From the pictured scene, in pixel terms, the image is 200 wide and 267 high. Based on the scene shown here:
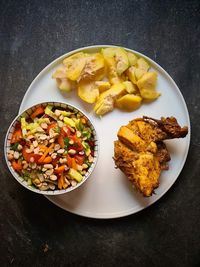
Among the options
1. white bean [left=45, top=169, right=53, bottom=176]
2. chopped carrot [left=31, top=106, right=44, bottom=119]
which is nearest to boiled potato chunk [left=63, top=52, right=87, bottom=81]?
chopped carrot [left=31, top=106, right=44, bottom=119]

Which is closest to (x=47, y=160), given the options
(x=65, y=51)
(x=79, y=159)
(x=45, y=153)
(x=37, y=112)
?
(x=45, y=153)

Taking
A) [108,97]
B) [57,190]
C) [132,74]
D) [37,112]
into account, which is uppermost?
[132,74]

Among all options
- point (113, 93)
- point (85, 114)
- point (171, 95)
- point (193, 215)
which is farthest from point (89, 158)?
point (193, 215)

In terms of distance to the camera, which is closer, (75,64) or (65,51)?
(75,64)

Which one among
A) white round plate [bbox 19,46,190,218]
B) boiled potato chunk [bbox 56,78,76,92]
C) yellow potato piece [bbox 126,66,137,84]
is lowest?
white round plate [bbox 19,46,190,218]

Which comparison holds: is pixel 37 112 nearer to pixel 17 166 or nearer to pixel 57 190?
pixel 17 166

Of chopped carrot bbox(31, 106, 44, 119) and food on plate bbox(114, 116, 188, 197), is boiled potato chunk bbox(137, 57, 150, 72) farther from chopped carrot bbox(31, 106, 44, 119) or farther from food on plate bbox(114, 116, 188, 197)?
chopped carrot bbox(31, 106, 44, 119)

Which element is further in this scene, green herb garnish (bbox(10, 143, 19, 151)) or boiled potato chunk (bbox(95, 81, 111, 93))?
boiled potato chunk (bbox(95, 81, 111, 93))

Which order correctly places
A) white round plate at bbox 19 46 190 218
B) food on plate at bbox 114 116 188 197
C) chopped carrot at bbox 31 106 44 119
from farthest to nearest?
white round plate at bbox 19 46 190 218, chopped carrot at bbox 31 106 44 119, food on plate at bbox 114 116 188 197
